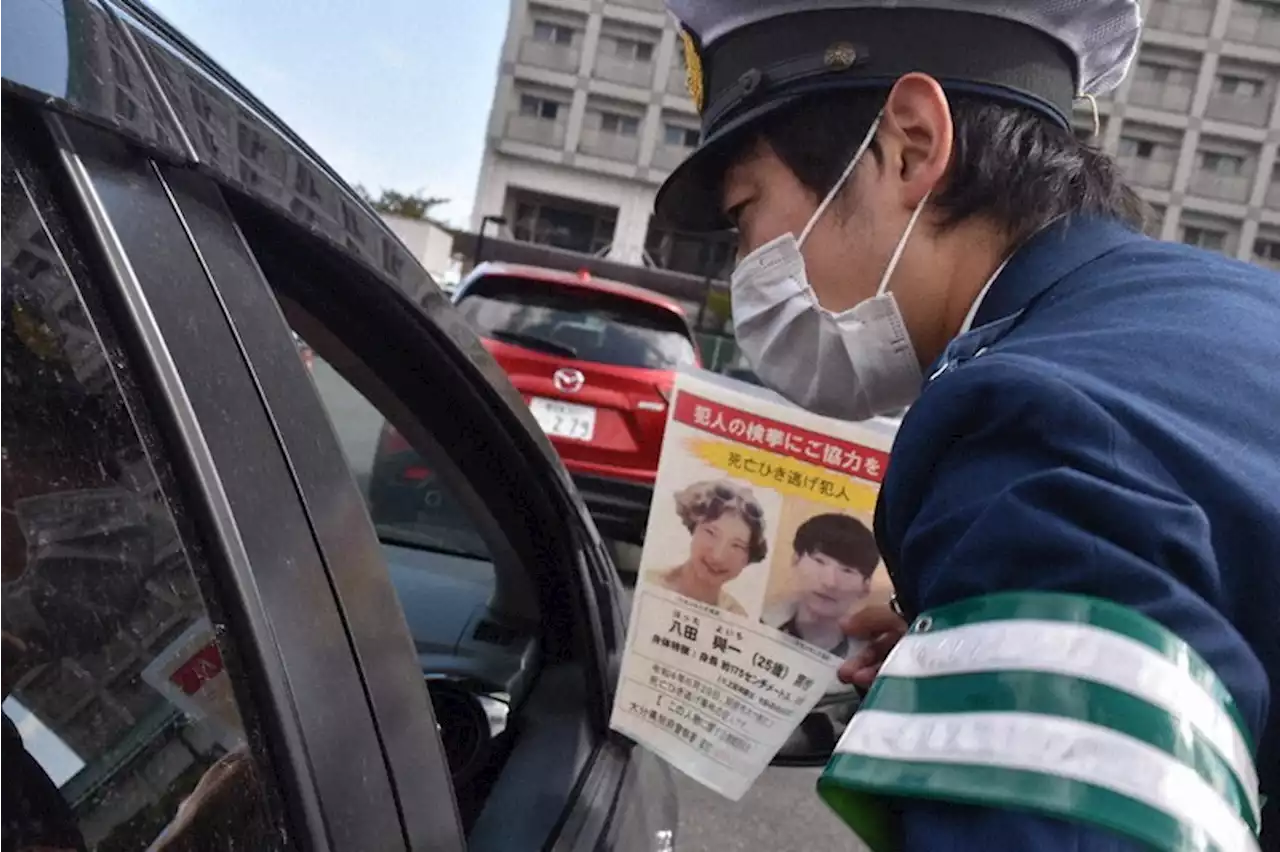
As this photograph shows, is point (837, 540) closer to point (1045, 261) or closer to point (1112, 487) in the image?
point (1045, 261)

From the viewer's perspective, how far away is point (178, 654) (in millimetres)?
759

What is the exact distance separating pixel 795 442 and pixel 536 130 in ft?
114

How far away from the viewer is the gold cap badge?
55.2 inches

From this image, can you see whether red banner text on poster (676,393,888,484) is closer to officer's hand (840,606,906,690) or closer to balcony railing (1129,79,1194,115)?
officer's hand (840,606,906,690)

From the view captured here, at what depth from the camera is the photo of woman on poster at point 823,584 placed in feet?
4.29

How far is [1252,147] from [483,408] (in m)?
39.5

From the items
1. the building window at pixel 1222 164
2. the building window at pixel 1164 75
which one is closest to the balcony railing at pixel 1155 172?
the building window at pixel 1222 164

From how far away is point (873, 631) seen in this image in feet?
4.29

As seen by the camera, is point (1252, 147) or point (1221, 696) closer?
point (1221, 696)

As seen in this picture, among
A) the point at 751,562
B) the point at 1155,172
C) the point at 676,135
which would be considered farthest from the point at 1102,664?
the point at 1155,172

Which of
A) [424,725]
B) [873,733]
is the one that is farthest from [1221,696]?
[424,725]

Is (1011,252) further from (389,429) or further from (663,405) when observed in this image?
(663,405)

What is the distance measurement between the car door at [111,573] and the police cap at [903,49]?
73 centimetres

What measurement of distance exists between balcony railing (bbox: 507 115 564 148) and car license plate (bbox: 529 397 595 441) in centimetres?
3009
